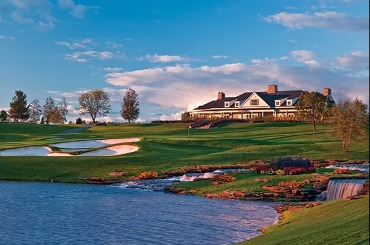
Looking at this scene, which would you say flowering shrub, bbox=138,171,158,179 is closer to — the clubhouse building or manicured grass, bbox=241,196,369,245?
manicured grass, bbox=241,196,369,245

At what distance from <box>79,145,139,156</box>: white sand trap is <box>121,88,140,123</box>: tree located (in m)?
77.0

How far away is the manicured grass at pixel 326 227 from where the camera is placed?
487 inches

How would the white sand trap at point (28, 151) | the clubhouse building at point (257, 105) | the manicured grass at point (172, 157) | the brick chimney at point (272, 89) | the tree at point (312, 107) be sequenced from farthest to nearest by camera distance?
1. the brick chimney at point (272, 89)
2. the clubhouse building at point (257, 105)
3. the tree at point (312, 107)
4. the white sand trap at point (28, 151)
5. the manicured grass at point (172, 157)

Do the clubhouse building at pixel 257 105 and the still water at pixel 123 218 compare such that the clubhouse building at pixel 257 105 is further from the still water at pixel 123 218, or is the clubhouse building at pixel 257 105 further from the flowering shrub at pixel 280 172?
the still water at pixel 123 218

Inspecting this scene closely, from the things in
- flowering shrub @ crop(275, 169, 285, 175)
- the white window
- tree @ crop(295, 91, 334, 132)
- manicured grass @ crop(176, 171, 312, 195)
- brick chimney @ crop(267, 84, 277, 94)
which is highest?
brick chimney @ crop(267, 84, 277, 94)

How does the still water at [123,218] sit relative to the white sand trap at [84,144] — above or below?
below

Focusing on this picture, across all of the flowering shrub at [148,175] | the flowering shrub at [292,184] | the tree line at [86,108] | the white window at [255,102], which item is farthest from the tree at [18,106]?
the flowering shrub at [292,184]

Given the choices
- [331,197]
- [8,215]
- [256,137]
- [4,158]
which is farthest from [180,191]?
[256,137]

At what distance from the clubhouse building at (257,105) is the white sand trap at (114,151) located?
185ft

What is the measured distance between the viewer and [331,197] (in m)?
25.9

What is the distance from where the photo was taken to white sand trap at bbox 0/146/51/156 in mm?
46484

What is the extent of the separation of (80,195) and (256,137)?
140 feet

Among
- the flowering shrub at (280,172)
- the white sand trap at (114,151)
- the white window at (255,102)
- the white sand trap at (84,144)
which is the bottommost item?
the flowering shrub at (280,172)

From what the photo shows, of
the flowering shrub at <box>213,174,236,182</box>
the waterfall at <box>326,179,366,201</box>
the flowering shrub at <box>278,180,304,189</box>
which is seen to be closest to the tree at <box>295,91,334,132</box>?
the flowering shrub at <box>213,174,236,182</box>
